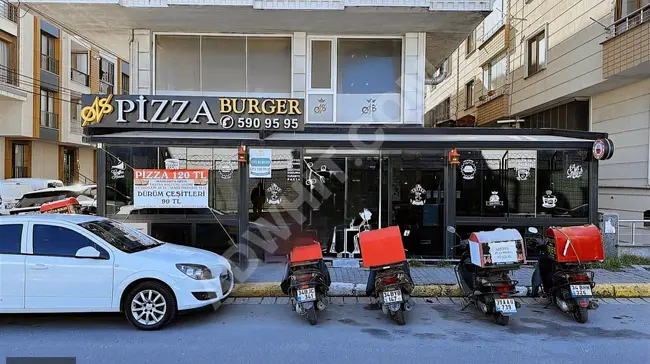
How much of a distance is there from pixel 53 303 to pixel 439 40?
1034cm

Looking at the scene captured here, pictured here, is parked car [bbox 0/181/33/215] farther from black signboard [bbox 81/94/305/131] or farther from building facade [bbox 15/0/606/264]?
black signboard [bbox 81/94/305/131]

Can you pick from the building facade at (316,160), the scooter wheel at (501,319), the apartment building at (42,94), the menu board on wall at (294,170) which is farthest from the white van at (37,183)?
the scooter wheel at (501,319)

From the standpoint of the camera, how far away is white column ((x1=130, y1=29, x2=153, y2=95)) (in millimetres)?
11164

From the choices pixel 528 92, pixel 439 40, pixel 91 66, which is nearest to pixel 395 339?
pixel 439 40

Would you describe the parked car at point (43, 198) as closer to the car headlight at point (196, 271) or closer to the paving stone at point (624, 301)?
the car headlight at point (196, 271)

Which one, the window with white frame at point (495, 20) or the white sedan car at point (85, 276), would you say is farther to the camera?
the window with white frame at point (495, 20)

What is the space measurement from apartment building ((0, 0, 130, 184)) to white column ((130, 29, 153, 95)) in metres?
14.9

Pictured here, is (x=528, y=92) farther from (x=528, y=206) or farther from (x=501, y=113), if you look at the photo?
(x=528, y=206)

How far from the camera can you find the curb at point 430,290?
7.31 m

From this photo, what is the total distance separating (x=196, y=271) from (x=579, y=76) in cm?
1297

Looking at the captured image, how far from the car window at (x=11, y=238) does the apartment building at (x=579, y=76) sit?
40.9 feet

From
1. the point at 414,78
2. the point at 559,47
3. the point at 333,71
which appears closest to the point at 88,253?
the point at 333,71

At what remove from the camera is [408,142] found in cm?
901

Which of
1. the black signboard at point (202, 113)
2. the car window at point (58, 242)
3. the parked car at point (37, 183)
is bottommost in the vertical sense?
the car window at point (58, 242)
